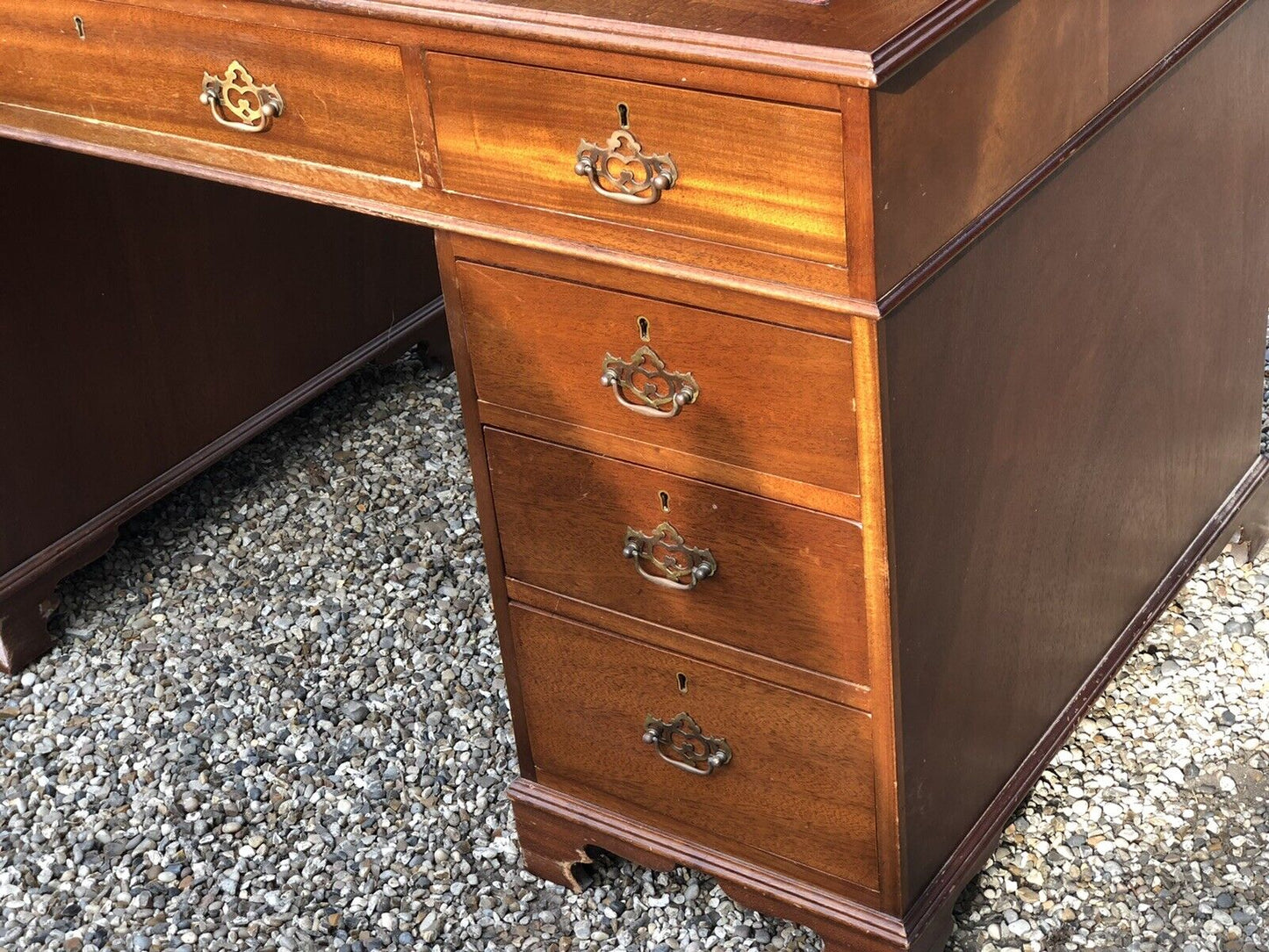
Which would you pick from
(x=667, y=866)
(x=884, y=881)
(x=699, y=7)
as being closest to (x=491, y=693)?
(x=667, y=866)

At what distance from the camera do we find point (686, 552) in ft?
5.74

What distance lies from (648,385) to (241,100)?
56 cm

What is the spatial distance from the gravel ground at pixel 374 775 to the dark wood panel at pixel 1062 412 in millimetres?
174

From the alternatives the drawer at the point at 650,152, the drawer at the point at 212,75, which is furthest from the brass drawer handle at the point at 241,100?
the drawer at the point at 650,152

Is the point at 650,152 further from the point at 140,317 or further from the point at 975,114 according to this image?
the point at 140,317

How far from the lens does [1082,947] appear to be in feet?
6.50

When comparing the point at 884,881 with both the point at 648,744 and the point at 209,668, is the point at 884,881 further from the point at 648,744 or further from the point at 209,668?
the point at 209,668

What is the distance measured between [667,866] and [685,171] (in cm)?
93

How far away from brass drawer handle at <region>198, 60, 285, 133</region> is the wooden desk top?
0.29 metres

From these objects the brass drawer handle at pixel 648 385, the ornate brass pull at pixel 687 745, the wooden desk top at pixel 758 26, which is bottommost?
the ornate brass pull at pixel 687 745

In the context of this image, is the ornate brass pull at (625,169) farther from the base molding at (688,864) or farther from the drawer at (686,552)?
the base molding at (688,864)

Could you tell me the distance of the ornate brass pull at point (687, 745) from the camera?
1.89m

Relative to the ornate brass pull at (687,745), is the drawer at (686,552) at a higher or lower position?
higher

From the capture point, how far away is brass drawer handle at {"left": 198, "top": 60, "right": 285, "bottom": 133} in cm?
175
